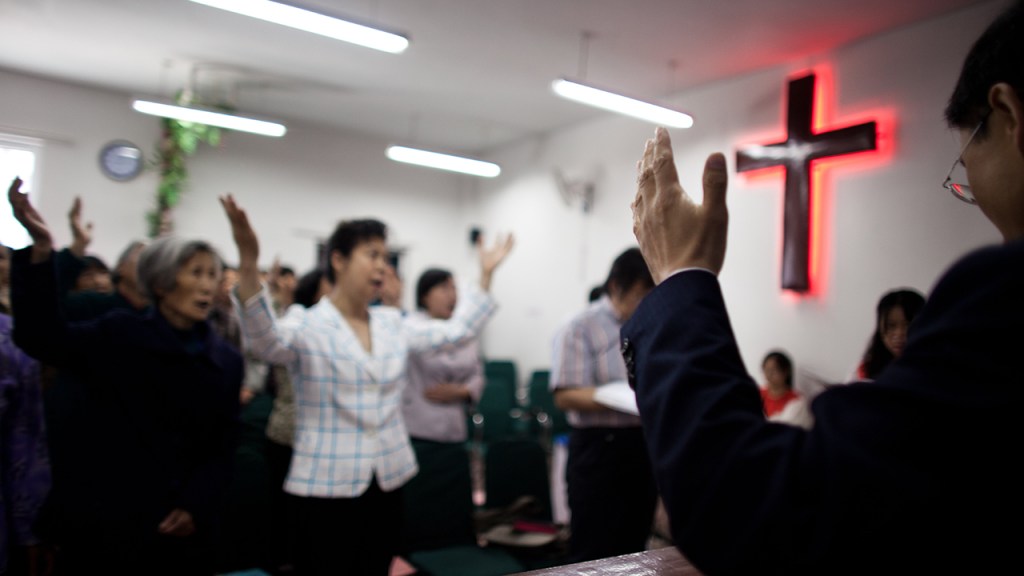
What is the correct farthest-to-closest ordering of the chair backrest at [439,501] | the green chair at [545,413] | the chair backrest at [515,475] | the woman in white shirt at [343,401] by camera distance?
the green chair at [545,413]
the chair backrest at [515,475]
the chair backrest at [439,501]
the woman in white shirt at [343,401]

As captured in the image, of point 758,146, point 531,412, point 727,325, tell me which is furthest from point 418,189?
point 727,325

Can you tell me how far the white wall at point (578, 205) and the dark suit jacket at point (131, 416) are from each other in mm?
542

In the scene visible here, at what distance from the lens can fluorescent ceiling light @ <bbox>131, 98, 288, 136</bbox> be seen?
5598mm

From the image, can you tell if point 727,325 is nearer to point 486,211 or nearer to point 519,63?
Result: point 519,63

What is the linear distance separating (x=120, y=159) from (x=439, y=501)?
5.68 m

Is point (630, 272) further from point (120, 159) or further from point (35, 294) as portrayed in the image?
point (120, 159)

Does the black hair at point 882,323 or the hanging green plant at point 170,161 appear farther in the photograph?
the hanging green plant at point 170,161

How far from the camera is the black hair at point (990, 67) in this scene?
22.6 inches

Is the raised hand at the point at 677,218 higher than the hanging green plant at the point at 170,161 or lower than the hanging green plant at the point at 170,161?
lower

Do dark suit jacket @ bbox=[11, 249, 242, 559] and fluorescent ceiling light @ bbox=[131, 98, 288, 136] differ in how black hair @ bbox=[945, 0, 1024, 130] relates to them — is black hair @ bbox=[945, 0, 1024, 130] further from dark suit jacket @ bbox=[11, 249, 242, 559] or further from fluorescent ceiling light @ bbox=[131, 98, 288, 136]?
fluorescent ceiling light @ bbox=[131, 98, 288, 136]

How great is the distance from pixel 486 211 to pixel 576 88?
434 cm

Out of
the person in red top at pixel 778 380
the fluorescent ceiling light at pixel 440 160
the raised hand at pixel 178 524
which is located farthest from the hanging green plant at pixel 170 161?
the person in red top at pixel 778 380

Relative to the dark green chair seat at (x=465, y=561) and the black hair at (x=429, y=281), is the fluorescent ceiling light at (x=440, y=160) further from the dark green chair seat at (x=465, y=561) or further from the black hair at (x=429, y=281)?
the dark green chair seat at (x=465, y=561)

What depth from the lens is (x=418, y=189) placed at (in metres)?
8.78
